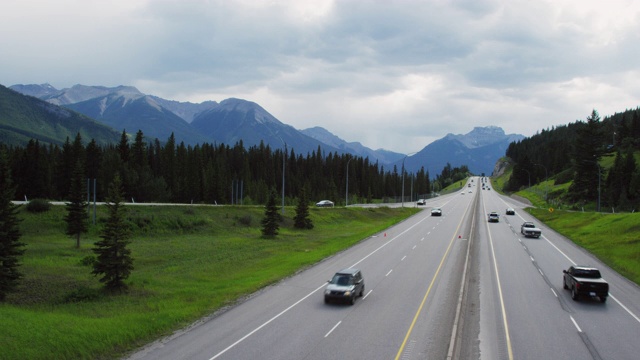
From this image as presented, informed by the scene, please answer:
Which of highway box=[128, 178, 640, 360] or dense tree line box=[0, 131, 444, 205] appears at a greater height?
dense tree line box=[0, 131, 444, 205]

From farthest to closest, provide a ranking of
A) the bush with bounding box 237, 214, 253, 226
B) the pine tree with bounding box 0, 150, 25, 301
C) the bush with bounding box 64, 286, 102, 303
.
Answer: the bush with bounding box 237, 214, 253, 226 → the pine tree with bounding box 0, 150, 25, 301 → the bush with bounding box 64, 286, 102, 303

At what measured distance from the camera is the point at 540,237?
57.0 meters

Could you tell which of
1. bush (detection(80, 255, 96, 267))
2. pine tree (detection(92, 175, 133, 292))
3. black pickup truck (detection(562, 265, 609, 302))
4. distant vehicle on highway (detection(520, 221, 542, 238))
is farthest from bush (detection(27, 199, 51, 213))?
distant vehicle on highway (detection(520, 221, 542, 238))

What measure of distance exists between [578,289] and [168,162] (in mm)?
116174

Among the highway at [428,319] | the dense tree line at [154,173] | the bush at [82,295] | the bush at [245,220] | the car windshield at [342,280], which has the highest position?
the dense tree line at [154,173]

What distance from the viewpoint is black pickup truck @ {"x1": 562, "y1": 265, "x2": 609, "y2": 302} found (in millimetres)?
25984

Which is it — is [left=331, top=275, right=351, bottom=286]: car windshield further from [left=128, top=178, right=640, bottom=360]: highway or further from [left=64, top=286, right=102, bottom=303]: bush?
[left=64, top=286, right=102, bottom=303]: bush

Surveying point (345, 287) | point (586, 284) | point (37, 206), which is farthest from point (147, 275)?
point (37, 206)

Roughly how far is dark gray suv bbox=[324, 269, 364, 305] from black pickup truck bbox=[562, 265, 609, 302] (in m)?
12.2

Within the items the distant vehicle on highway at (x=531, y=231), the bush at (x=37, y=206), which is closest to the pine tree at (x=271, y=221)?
the bush at (x=37, y=206)

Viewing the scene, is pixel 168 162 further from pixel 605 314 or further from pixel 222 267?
pixel 605 314

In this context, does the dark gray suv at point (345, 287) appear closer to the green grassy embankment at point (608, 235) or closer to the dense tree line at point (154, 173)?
the green grassy embankment at point (608, 235)

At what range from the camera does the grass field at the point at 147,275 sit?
1903 cm

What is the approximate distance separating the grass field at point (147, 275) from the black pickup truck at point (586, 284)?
18.6m
